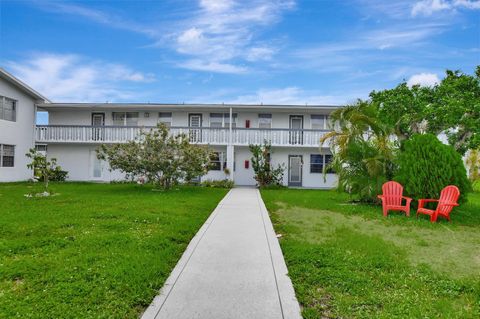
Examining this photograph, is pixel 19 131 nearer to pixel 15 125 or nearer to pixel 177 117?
pixel 15 125

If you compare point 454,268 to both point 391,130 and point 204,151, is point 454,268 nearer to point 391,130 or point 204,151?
point 391,130

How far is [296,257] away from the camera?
6.00 metres

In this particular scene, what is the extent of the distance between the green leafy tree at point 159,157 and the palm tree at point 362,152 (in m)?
6.56

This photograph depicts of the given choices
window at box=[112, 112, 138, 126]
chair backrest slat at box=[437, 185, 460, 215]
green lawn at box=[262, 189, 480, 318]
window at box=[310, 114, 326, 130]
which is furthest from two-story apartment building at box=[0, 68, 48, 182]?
chair backrest slat at box=[437, 185, 460, 215]

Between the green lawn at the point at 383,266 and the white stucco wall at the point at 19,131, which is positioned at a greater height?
the white stucco wall at the point at 19,131

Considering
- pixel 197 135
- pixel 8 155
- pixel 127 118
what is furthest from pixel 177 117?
pixel 8 155

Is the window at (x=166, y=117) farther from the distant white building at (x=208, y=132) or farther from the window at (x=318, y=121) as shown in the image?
the window at (x=318, y=121)

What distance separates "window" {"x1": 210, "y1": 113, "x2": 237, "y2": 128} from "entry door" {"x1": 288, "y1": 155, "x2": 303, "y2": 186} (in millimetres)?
4748

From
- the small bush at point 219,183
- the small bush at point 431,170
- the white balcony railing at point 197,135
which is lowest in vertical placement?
the small bush at point 219,183

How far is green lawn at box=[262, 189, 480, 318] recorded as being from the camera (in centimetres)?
419

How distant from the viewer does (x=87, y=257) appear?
18.7 ft

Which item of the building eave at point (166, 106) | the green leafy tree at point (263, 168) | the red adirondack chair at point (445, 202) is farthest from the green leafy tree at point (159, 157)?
the red adirondack chair at point (445, 202)

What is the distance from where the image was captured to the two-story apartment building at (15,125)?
69.3 ft

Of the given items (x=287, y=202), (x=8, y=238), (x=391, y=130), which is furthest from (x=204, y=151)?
(x=8, y=238)
